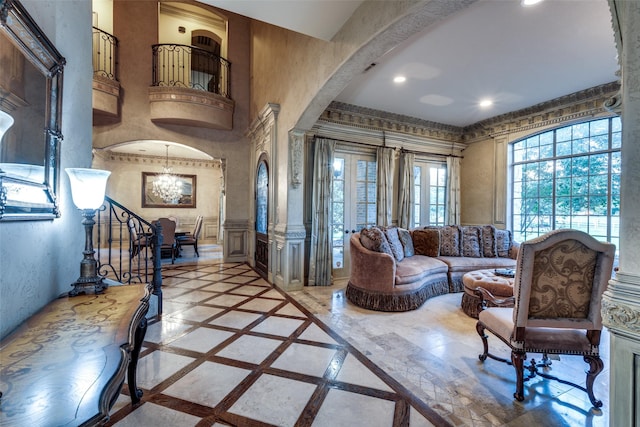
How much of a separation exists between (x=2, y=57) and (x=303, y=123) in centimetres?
289

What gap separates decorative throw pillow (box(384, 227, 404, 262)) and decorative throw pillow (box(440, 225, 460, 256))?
0.97m

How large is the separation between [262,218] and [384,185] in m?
2.52

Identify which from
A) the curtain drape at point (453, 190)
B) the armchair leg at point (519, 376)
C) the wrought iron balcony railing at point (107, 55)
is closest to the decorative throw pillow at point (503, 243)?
the curtain drape at point (453, 190)

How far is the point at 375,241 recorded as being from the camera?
143 inches

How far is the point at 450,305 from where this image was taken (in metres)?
3.60

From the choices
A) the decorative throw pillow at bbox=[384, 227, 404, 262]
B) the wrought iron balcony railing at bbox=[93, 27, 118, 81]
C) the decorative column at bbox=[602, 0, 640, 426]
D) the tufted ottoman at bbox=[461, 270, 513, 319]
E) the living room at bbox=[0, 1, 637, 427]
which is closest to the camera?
the decorative column at bbox=[602, 0, 640, 426]

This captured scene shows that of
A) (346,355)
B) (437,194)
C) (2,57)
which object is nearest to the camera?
(2,57)

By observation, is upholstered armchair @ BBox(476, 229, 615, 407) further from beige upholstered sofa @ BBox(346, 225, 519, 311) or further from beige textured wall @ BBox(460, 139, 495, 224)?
beige textured wall @ BBox(460, 139, 495, 224)

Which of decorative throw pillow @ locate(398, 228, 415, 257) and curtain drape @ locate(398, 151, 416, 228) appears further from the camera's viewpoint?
curtain drape @ locate(398, 151, 416, 228)

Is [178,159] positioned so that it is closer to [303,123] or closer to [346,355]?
[303,123]

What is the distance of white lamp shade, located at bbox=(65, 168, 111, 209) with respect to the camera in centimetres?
163

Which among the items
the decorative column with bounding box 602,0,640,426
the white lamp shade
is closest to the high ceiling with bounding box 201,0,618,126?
the white lamp shade

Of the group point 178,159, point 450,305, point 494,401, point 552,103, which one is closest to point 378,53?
point 494,401

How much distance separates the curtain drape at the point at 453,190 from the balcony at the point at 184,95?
17.0 ft
